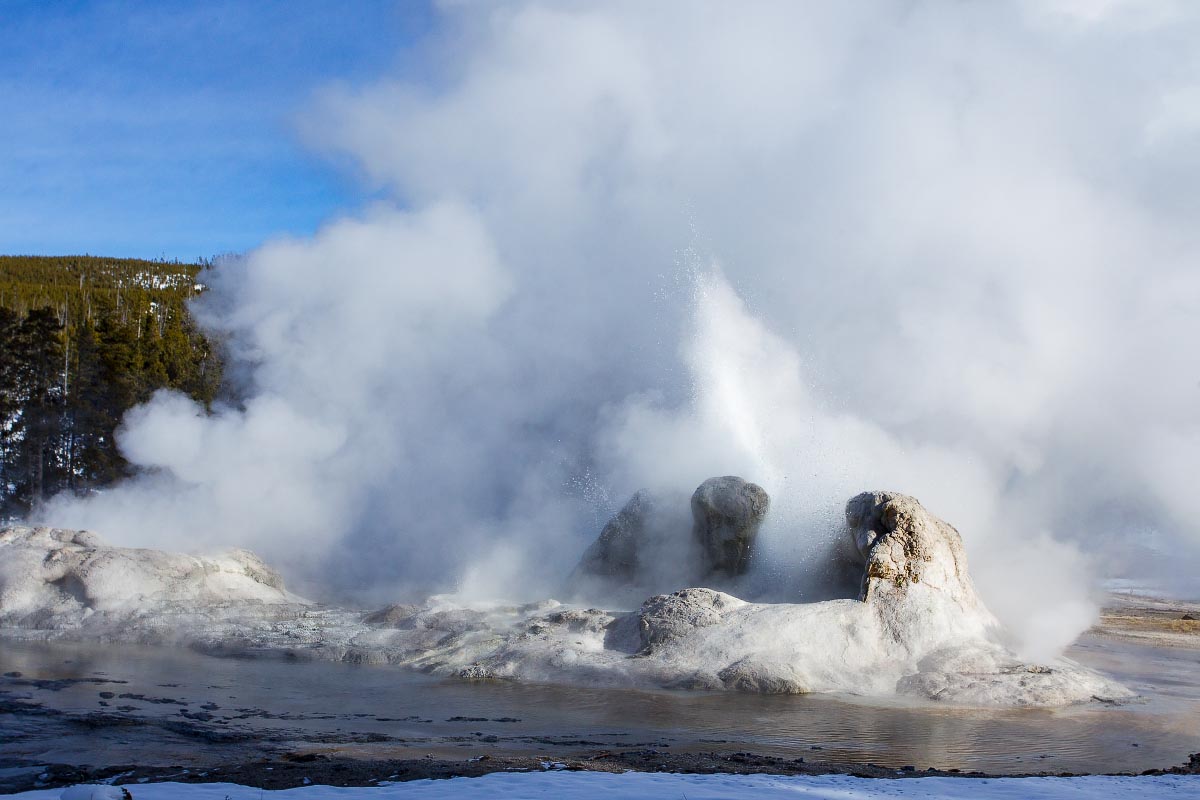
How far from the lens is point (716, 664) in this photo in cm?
1159

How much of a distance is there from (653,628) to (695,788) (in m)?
5.89

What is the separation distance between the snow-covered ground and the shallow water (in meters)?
1.18

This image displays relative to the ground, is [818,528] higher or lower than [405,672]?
higher

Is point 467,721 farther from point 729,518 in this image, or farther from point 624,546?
point 624,546

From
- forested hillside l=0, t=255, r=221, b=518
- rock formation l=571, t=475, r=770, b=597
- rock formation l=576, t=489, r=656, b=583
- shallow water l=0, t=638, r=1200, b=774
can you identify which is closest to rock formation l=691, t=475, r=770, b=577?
Answer: rock formation l=571, t=475, r=770, b=597

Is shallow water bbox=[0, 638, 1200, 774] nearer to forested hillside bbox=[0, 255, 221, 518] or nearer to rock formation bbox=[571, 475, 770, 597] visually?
rock formation bbox=[571, 475, 770, 597]

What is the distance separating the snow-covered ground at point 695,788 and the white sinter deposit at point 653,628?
4.03 meters

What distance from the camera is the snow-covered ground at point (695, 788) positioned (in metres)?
5.89

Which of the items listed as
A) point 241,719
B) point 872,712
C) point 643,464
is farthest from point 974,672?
point 643,464

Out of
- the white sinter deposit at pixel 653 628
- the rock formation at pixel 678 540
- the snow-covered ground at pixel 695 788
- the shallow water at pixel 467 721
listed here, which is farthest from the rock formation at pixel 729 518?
the snow-covered ground at pixel 695 788

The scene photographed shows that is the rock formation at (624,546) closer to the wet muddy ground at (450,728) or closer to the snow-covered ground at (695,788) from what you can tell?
the wet muddy ground at (450,728)

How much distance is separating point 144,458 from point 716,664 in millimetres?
14167

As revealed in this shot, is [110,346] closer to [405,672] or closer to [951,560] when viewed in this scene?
[405,672]

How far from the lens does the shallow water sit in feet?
27.0
